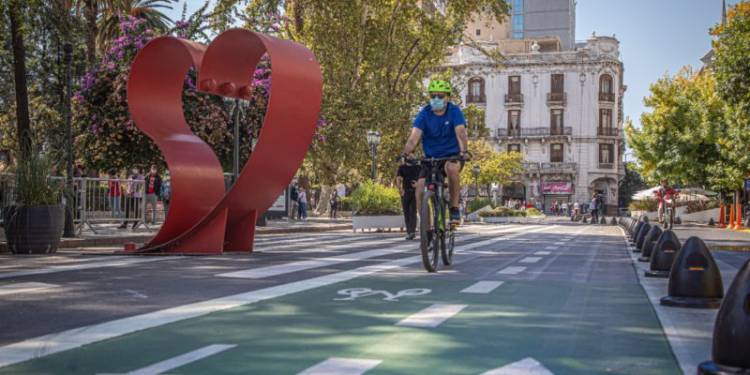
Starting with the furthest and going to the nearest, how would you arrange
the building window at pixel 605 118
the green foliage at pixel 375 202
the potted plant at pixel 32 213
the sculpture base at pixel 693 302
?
the building window at pixel 605 118 < the green foliage at pixel 375 202 < the potted plant at pixel 32 213 < the sculpture base at pixel 693 302

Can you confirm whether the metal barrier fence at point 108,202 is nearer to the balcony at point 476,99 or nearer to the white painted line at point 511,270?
the white painted line at point 511,270

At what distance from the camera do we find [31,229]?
12.3m

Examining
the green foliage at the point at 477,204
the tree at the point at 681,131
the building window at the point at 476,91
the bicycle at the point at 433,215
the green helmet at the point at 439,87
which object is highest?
the building window at the point at 476,91

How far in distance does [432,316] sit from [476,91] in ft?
257

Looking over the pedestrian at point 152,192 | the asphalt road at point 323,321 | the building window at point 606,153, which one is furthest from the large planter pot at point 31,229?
the building window at point 606,153

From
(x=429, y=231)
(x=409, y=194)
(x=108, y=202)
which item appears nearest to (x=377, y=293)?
(x=429, y=231)

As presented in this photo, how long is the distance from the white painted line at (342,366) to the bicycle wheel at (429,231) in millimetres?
4556

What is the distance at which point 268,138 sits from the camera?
10914 mm

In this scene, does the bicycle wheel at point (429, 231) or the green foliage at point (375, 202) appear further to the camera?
the green foliage at point (375, 202)

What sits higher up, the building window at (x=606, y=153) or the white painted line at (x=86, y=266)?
the building window at (x=606, y=153)

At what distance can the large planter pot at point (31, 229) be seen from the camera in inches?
483

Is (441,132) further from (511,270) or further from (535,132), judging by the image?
(535,132)

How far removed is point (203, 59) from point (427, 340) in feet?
26.3

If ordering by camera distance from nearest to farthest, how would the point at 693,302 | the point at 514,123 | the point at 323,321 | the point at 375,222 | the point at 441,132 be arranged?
1. the point at 323,321
2. the point at 693,302
3. the point at 441,132
4. the point at 375,222
5. the point at 514,123
